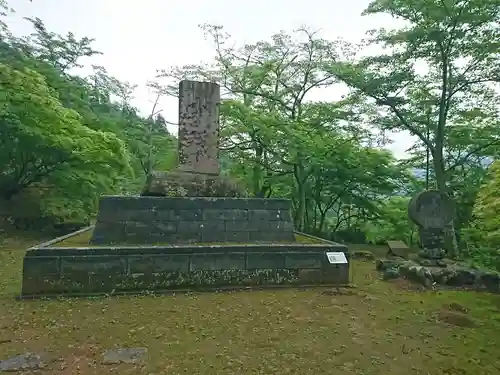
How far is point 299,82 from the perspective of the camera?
12664 millimetres

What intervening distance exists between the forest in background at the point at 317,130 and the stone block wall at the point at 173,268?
3.03 m

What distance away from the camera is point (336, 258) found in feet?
18.8

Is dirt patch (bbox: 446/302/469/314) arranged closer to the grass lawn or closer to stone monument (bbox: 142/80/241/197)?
the grass lawn

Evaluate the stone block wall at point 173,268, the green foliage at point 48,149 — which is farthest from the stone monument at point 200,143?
the green foliage at point 48,149

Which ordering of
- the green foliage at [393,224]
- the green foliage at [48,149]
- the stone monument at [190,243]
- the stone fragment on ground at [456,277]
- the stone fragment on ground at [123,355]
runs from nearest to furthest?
the stone fragment on ground at [123,355] → the stone monument at [190,243] → the stone fragment on ground at [456,277] → the green foliage at [48,149] → the green foliage at [393,224]

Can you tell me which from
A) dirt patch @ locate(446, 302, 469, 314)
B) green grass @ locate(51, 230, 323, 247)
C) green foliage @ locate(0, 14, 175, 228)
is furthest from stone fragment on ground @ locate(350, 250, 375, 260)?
green foliage @ locate(0, 14, 175, 228)

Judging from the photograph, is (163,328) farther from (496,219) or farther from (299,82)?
(299,82)

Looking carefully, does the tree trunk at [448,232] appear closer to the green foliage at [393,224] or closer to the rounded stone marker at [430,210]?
the rounded stone marker at [430,210]

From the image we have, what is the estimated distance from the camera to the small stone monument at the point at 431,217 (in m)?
6.98

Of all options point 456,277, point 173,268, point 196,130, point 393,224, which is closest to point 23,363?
point 173,268

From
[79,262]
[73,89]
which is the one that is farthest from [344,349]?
[73,89]

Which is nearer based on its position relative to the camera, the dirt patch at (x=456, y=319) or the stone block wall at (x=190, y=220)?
the dirt patch at (x=456, y=319)

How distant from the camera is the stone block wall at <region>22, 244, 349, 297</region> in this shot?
4.72m

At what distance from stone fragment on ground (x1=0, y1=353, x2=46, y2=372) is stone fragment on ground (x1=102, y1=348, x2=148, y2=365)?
1.53ft
